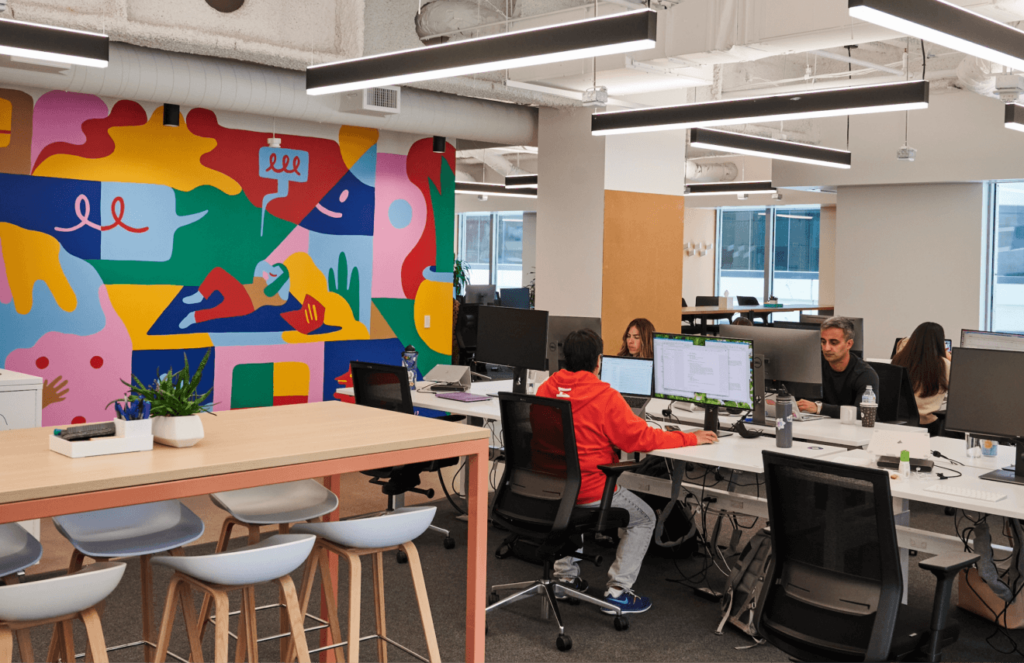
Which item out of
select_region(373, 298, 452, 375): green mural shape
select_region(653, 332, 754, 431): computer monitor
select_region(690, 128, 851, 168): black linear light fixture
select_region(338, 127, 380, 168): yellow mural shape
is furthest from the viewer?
select_region(373, 298, 452, 375): green mural shape

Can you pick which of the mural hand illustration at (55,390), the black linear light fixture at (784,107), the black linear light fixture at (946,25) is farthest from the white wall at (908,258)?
the mural hand illustration at (55,390)

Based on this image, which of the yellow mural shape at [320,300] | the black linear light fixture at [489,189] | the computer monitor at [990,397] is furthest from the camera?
the black linear light fixture at [489,189]

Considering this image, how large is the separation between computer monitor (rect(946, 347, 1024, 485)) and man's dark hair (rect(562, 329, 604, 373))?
1.59m

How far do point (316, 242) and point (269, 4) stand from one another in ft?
8.31

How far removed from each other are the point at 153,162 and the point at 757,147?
486cm

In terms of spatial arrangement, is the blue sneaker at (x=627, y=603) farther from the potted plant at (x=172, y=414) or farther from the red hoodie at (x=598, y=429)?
the potted plant at (x=172, y=414)

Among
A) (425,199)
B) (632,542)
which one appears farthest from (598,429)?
(425,199)

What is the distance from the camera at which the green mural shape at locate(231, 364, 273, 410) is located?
7.50 m

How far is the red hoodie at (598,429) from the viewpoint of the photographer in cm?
422

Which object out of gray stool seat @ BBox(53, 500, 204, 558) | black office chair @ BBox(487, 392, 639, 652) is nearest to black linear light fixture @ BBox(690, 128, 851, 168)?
black office chair @ BBox(487, 392, 639, 652)

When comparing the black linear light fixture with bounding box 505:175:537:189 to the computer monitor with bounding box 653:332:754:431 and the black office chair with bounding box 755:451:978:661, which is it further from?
the black office chair with bounding box 755:451:978:661

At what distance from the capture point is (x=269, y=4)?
580cm

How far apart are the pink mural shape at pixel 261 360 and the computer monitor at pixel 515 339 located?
1913mm

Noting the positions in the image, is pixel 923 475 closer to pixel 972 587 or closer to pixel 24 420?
pixel 972 587
